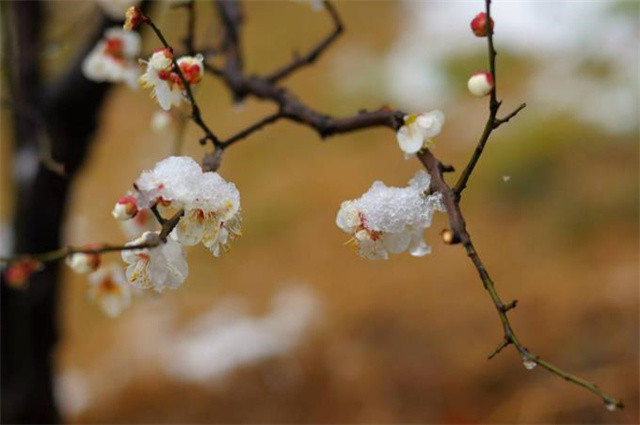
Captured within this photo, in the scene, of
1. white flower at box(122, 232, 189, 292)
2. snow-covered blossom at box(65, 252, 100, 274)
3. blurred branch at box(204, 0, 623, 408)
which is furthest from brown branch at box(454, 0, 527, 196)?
snow-covered blossom at box(65, 252, 100, 274)

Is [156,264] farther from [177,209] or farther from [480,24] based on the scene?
[480,24]

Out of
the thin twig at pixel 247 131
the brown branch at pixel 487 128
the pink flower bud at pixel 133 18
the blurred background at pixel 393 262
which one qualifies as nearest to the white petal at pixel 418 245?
the brown branch at pixel 487 128

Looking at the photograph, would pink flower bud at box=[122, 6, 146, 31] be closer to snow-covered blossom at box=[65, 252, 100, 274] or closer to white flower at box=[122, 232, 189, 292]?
white flower at box=[122, 232, 189, 292]

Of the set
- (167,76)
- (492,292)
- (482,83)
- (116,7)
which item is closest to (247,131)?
(167,76)

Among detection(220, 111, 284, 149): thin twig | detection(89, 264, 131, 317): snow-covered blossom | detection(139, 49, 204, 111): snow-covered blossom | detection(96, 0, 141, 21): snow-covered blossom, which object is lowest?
detection(89, 264, 131, 317): snow-covered blossom

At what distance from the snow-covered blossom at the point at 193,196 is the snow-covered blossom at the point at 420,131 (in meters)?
0.18

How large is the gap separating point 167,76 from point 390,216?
0.25 metres

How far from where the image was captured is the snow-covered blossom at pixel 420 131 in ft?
2.56

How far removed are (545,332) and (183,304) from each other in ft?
4.68

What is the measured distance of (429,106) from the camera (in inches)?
147

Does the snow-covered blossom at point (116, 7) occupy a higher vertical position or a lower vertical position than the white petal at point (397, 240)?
lower

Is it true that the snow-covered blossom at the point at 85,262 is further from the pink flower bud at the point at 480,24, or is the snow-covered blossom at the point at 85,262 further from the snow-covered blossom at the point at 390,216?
the pink flower bud at the point at 480,24

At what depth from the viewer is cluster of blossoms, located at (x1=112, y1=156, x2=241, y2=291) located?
0.68 metres

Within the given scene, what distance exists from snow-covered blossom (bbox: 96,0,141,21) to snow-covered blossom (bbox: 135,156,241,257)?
0.89m
